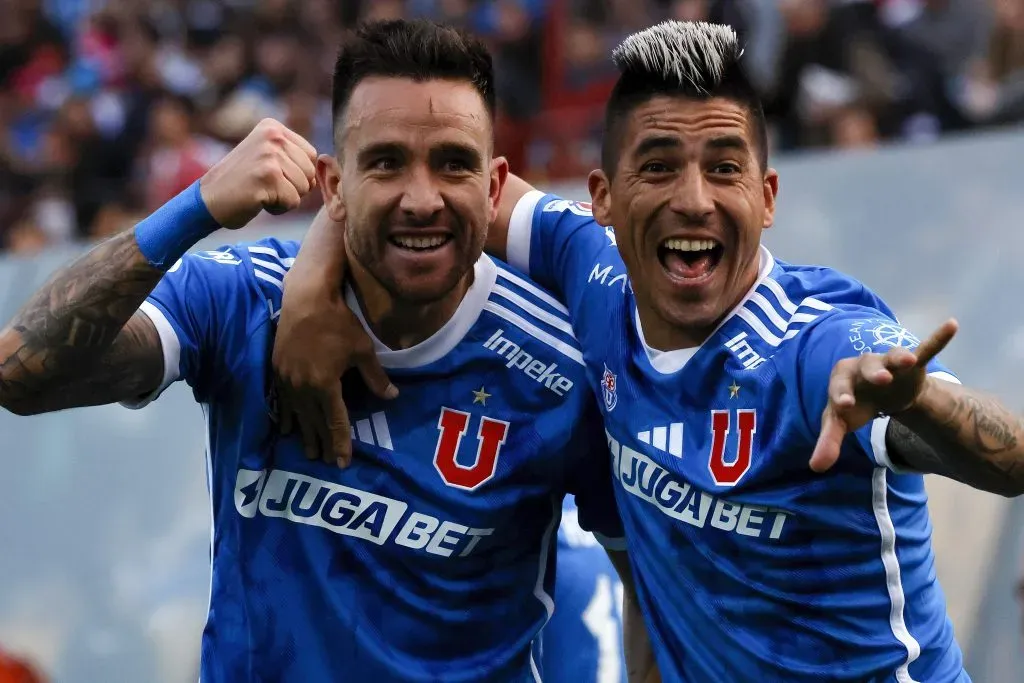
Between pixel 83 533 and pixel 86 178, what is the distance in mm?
4024

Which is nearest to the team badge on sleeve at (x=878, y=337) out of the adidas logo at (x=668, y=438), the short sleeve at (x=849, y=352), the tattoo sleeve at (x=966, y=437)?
the short sleeve at (x=849, y=352)

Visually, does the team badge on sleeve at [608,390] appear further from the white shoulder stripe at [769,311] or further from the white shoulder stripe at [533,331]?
the white shoulder stripe at [769,311]

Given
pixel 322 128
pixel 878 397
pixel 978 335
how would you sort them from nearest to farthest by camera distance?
pixel 878 397
pixel 978 335
pixel 322 128

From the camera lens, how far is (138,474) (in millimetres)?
7055

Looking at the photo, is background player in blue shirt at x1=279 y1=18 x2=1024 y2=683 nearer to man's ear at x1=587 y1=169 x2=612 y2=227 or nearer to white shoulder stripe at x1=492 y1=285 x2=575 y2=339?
man's ear at x1=587 y1=169 x2=612 y2=227

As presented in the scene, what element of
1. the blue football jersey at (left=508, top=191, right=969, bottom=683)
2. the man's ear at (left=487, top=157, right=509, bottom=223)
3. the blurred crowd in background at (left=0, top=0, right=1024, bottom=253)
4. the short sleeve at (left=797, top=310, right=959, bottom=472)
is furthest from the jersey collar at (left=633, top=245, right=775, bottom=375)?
the blurred crowd in background at (left=0, top=0, right=1024, bottom=253)

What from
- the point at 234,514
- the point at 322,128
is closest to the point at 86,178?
the point at 322,128

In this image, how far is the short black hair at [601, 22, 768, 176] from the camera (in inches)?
125

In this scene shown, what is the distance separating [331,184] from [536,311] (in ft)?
1.88

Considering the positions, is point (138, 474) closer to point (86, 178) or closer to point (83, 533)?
point (83, 533)

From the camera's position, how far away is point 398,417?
3455 mm

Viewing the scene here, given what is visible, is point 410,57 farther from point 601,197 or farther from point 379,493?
point 379,493

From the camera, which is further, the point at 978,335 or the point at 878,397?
the point at 978,335

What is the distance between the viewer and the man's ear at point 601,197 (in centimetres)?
337
